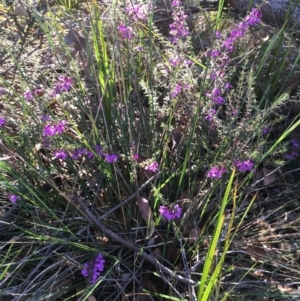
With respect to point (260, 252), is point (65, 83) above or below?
above

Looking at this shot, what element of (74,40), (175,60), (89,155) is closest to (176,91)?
(175,60)

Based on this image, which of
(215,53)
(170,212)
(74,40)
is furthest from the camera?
(74,40)

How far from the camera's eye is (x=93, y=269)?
1444mm

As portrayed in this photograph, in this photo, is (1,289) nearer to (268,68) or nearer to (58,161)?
(58,161)

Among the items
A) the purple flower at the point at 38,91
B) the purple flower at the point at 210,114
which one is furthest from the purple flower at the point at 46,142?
the purple flower at the point at 210,114

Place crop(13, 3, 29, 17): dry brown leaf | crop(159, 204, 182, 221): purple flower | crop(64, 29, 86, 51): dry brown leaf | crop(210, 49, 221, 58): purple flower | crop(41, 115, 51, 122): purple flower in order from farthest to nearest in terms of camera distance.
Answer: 1. crop(13, 3, 29, 17): dry brown leaf
2. crop(64, 29, 86, 51): dry brown leaf
3. crop(210, 49, 221, 58): purple flower
4. crop(41, 115, 51, 122): purple flower
5. crop(159, 204, 182, 221): purple flower

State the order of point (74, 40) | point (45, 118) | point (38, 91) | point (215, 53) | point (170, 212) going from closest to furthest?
point (170, 212)
point (45, 118)
point (215, 53)
point (38, 91)
point (74, 40)

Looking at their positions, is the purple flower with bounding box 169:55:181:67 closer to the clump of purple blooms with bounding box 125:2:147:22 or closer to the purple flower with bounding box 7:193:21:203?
the clump of purple blooms with bounding box 125:2:147:22

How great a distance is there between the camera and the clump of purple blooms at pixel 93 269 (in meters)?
1.43

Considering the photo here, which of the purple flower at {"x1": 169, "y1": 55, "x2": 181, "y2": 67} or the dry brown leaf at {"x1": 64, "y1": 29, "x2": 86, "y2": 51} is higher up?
the purple flower at {"x1": 169, "y1": 55, "x2": 181, "y2": 67}

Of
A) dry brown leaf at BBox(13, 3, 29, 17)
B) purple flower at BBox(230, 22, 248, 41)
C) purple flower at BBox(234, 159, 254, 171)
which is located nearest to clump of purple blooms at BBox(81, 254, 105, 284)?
purple flower at BBox(234, 159, 254, 171)

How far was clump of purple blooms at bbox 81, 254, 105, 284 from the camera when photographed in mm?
1433

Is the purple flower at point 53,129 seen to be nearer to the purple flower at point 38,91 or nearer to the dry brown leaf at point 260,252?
the purple flower at point 38,91

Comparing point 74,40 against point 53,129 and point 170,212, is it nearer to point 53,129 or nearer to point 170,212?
point 53,129
